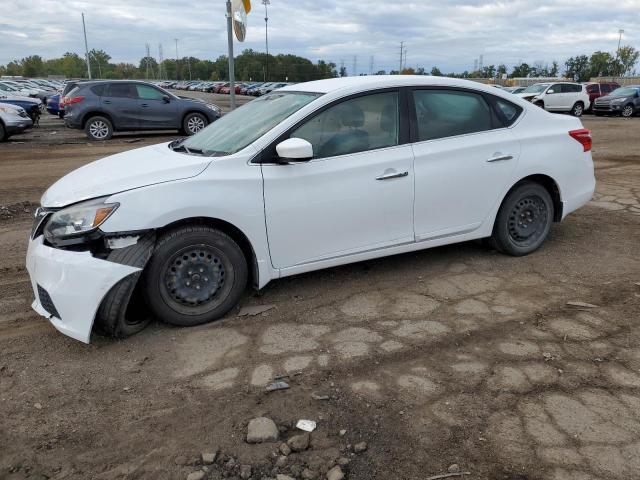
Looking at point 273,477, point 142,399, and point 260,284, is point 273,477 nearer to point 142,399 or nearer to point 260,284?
point 142,399

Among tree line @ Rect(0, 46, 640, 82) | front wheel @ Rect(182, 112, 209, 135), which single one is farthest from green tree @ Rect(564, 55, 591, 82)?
front wheel @ Rect(182, 112, 209, 135)

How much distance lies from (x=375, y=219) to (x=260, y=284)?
104 cm

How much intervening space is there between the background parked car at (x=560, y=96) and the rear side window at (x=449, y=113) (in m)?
23.0

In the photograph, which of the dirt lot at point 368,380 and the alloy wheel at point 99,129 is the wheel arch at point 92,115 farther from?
the dirt lot at point 368,380

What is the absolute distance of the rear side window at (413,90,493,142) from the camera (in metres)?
4.57

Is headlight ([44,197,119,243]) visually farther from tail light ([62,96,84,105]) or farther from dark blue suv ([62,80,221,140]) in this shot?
tail light ([62,96,84,105])

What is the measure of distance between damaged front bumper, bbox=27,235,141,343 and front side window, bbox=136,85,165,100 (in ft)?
42.4

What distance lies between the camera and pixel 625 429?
2723 millimetres

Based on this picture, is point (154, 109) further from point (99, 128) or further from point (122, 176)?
point (122, 176)

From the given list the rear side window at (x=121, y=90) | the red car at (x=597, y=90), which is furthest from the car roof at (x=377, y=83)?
the red car at (x=597, y=90)

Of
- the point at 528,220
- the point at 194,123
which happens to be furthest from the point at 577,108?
the point at 528,220

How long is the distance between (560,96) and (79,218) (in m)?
26.9

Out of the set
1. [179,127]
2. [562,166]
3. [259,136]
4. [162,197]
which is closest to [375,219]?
[259,136]

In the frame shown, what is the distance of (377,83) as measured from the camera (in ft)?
14.7
